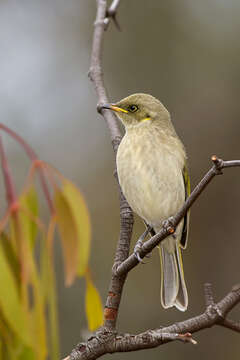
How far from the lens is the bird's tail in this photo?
421cm

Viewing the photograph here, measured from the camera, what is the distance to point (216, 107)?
865cm

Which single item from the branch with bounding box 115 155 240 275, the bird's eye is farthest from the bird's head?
the branch with bounding box 115 155 240 275

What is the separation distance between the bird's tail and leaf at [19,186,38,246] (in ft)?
7.42

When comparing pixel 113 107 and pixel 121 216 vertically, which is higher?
pixel 113 107

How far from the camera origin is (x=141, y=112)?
15.4 ft

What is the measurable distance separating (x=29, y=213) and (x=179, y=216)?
2.98 feet

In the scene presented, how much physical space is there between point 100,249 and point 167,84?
269 centimetres

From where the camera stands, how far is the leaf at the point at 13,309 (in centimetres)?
158

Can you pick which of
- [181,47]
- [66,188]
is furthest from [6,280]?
[181,47]

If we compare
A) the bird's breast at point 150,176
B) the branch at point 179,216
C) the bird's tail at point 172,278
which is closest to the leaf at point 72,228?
the branch at point 179,216

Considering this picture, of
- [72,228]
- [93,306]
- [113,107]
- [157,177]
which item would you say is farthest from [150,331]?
[113,107]

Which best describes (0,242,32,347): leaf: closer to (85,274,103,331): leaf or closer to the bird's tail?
(85,274,103,331): leaf

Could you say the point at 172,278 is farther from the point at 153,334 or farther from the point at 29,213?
the point at 29,213

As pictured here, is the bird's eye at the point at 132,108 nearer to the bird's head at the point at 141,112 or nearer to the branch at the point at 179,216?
the bird's head at the point at 141,112
